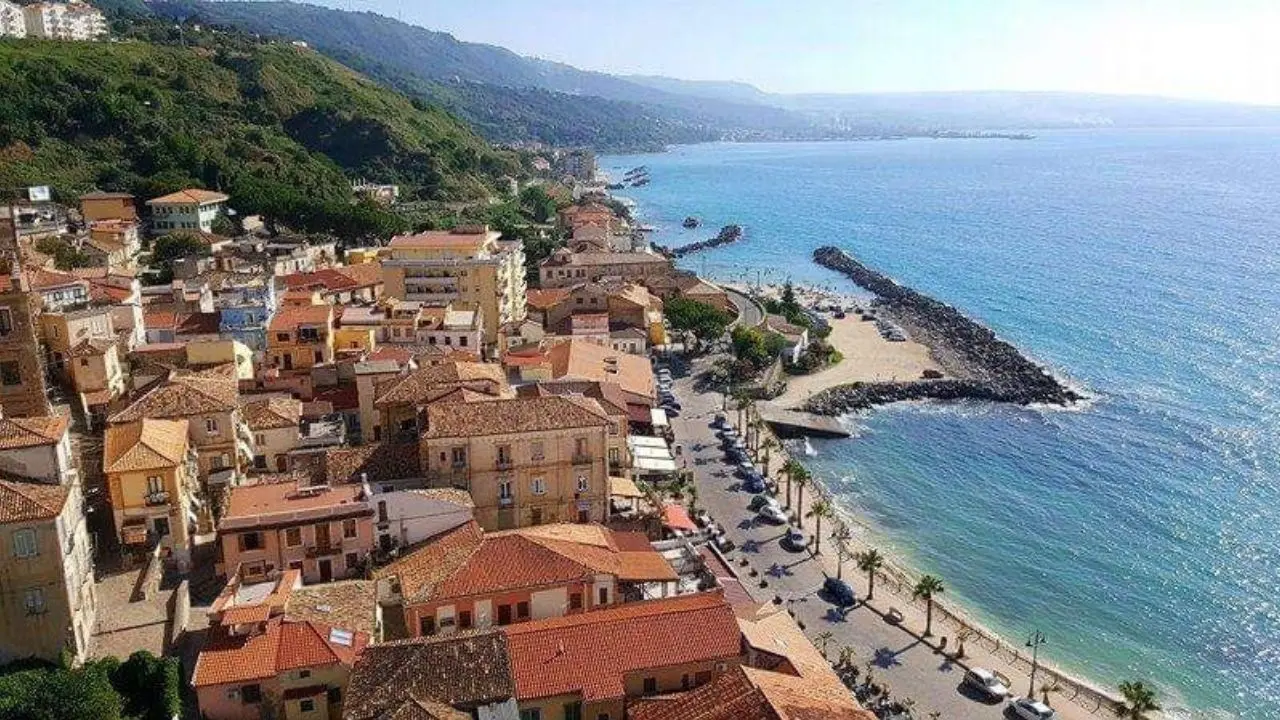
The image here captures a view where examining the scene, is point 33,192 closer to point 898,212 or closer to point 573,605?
point 573,605

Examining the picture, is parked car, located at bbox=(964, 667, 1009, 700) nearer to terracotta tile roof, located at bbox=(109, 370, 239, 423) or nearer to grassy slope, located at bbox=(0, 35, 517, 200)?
terracotta tile roof, located at bbox=(109, 370, 239, 423)

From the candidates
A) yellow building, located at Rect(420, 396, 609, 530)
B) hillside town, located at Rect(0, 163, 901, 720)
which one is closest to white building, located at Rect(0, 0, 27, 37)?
hillside town, located at Rect(0, 163, 901, 720)

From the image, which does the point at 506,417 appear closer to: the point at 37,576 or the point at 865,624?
the point at 37,576

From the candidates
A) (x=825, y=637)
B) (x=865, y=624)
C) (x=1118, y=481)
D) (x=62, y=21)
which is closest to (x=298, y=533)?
(x=825, y=637)

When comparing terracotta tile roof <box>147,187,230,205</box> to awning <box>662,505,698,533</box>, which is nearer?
awning <box>662,505,698,533</box>

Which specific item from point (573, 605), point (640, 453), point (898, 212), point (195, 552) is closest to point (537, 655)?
point (573, 605)

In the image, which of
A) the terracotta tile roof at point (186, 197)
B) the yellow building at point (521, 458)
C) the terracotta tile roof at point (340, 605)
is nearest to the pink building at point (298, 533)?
the terracotta tile roof at point (340, 605)
